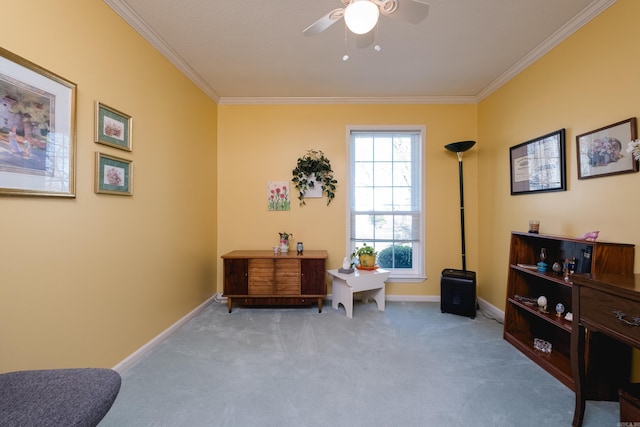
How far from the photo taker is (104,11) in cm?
182

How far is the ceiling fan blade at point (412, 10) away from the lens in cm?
140

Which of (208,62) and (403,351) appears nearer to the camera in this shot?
(403,351)

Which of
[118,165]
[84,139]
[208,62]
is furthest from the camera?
[208,62]

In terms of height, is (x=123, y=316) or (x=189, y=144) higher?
(x=189, y=144)

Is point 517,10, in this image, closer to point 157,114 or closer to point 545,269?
point 545,269

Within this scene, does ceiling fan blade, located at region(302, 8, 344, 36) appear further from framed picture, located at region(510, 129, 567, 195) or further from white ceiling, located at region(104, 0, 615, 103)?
framed picture, located at region(510, 129, 567, 195)

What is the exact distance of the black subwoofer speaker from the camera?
9.52 ft

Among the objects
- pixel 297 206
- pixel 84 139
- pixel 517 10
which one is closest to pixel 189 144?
pixel 84 139

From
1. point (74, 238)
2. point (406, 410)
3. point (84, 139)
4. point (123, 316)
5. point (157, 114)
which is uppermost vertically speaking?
point (157, 114)

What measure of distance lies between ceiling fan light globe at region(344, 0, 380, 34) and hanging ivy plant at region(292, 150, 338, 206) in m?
2.09

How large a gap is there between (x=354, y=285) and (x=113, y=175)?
2448 millimetres

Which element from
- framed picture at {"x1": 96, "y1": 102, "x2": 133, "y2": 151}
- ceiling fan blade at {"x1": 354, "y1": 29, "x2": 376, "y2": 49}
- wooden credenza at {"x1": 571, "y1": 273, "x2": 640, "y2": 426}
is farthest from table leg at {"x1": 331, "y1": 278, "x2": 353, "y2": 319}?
framed picture at {"x1": 96, "y1": 102, "x2": 133, "y2": 151}

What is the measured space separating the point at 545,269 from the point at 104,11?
393 cm

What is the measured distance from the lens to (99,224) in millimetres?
1796
